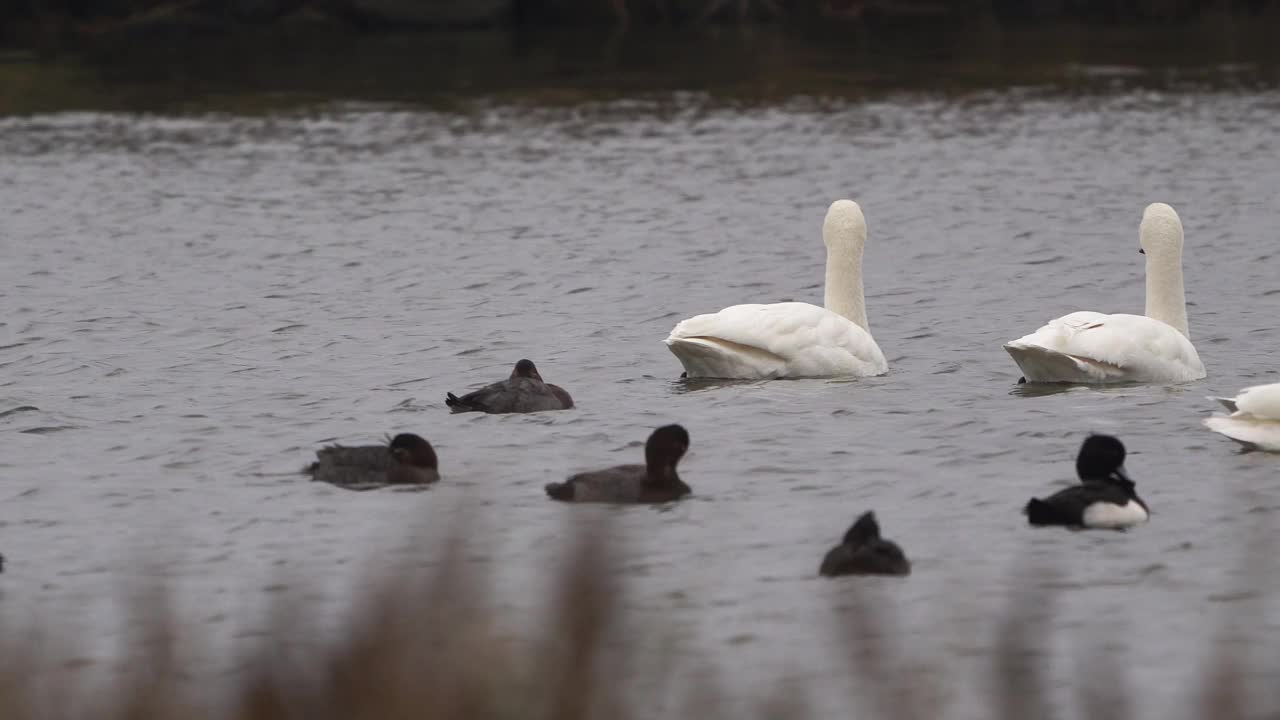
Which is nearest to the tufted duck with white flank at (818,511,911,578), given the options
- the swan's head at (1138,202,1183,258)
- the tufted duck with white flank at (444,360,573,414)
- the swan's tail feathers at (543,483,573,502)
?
the swan's tail feathers at (543,483,573,502)

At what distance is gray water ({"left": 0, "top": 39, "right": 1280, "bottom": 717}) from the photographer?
934 centimetres

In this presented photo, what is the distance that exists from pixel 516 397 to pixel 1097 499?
424cm

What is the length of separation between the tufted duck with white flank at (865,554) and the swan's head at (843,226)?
19.4 ft

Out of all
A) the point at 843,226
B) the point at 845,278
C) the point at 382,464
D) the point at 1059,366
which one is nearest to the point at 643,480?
the point at 382,464

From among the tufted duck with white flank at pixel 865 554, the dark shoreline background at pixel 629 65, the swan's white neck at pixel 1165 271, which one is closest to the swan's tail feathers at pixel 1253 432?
the tufted duck with white flank at pixel 865 554

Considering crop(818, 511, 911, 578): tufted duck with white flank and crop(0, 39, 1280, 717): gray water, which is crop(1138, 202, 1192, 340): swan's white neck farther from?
crop(818, 511, 911, 578): tufted duck with white flank

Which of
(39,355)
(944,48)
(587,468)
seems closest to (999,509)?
(587,468)

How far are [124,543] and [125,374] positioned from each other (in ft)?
16.8

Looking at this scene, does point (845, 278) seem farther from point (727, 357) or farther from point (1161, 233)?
point (1161, 233)

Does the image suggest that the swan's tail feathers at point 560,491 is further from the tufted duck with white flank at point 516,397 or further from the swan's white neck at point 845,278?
the swan's white neck at point 845,278

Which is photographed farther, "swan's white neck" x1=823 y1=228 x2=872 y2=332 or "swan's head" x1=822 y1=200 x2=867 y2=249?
"swan's head" x1=822 y1=200 x2=867 y2=249

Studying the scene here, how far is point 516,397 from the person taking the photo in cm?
1306

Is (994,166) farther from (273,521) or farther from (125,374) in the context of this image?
(273,521)

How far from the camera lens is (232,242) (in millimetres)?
22859
